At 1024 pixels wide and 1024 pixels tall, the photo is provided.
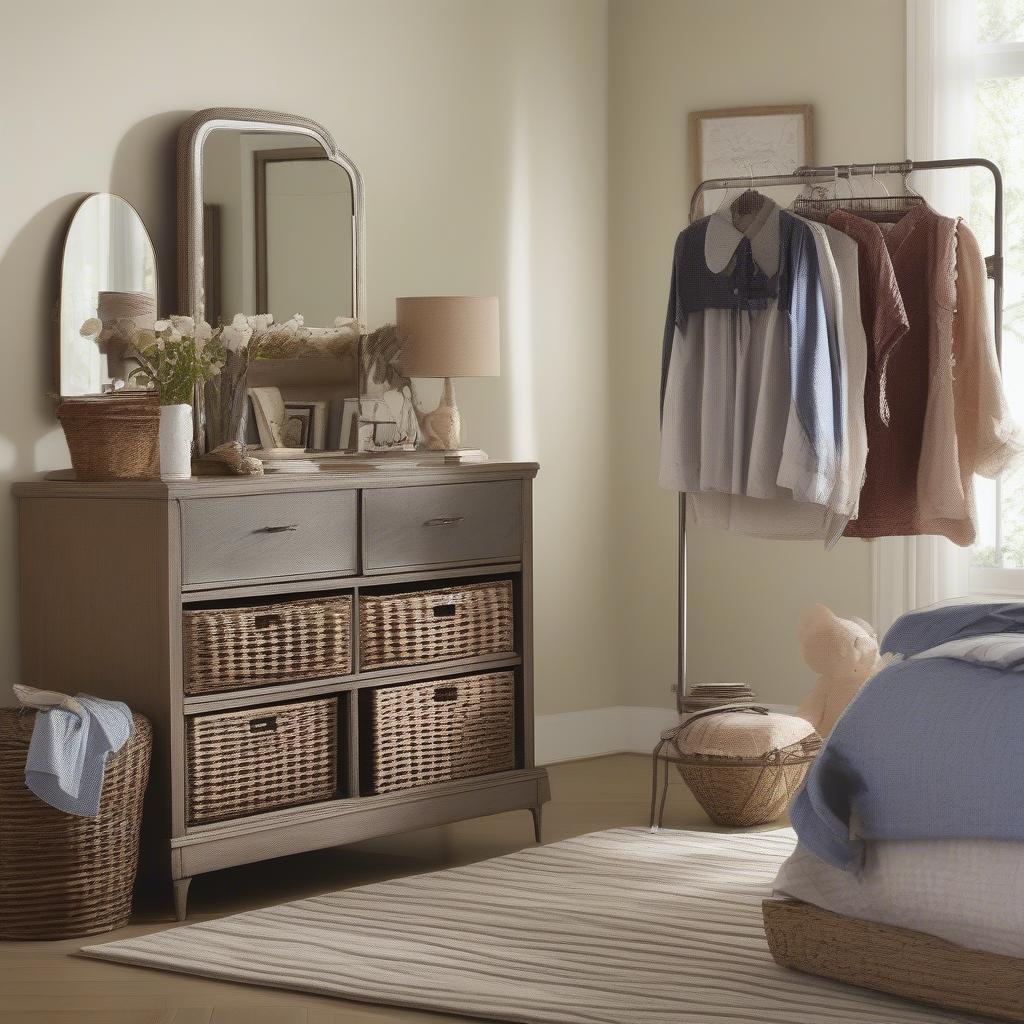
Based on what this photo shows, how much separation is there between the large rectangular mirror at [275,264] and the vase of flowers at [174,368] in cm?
13

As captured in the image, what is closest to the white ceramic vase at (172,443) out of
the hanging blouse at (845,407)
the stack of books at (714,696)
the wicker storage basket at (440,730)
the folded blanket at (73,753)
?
the folded blanket at (73,753)

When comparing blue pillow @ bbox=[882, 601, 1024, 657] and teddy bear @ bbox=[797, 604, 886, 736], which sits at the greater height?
blue pillow @ bbox=[882, 601, 1024, 657]

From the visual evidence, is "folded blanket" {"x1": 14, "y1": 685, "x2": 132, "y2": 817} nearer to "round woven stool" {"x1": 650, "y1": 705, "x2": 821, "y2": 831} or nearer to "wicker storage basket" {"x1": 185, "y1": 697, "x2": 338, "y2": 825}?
"wicker storage basket" {"x1": 185, "y1": 697, "x2": 338, "y2": 825}

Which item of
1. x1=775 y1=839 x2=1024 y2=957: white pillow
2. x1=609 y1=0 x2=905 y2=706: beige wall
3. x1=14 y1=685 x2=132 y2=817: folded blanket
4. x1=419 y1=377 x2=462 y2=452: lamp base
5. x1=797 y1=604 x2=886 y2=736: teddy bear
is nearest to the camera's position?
x1=775 y1=839 x2=1024 y2=957: white pillow

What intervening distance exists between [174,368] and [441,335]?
829 millimetres

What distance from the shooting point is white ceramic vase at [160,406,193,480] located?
3.60 metres

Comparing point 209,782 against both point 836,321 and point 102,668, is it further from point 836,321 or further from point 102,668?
point 836,321

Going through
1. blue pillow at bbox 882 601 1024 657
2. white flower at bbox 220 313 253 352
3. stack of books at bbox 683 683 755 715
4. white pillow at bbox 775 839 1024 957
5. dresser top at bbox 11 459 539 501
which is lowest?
white pillow at bbox 775 839 1024 957

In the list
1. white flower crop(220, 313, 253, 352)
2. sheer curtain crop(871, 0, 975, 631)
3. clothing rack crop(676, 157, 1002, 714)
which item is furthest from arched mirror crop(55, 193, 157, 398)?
sheer curtain crop(871, 0, 975, 631)

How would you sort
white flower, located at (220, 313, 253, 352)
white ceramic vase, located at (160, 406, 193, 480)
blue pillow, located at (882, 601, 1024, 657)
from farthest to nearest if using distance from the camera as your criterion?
white flower, located at (220, 313, 253, 352) → white ceramic vase, located at (160, 406, 193, 480) → blue pillow, located at (882, 601, 1024, 657)

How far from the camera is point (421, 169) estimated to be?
4746mm

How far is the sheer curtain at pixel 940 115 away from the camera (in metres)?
4.80

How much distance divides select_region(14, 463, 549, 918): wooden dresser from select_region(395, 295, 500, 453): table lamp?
12.6 inches

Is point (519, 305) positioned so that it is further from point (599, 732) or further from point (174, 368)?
point (174, 368)
